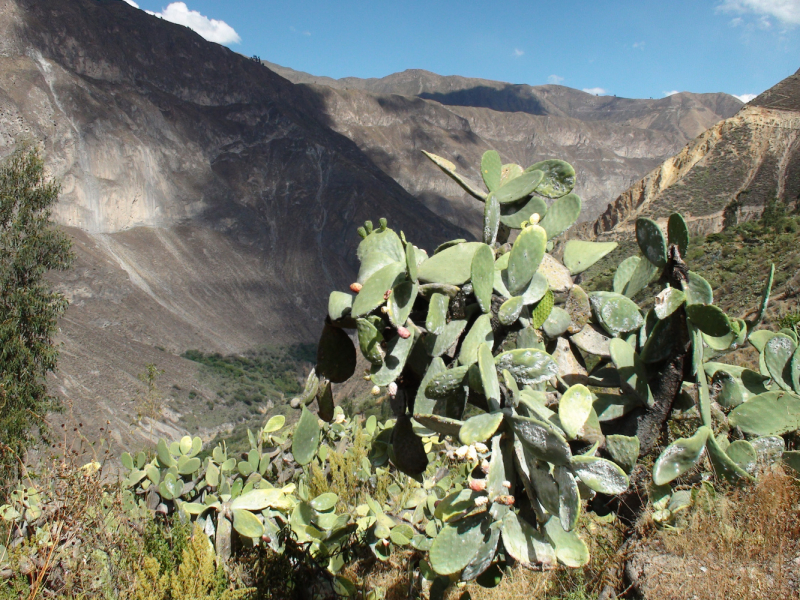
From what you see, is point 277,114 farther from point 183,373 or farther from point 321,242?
point 183,373

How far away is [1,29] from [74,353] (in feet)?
101

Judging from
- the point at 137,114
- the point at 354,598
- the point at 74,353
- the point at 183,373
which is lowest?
the point at 183,373

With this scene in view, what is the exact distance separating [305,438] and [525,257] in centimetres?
89

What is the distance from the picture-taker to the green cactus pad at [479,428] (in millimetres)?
1277

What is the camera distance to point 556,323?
1.77 m

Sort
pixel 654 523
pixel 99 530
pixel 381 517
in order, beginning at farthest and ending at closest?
pixel 381 517 < pixel 99 530 < pixel 654 523

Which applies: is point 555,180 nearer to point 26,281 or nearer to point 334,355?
point 334,355

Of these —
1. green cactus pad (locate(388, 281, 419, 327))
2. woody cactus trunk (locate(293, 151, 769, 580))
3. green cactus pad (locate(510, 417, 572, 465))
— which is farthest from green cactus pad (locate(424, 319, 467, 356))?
green cactus pad (locate(510, 417, 572, 465))

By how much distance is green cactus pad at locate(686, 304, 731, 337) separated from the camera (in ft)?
4.55

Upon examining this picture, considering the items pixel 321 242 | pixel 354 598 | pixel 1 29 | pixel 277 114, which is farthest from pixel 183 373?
pixel 277 114

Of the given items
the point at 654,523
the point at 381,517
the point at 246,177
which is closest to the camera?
the point at 654,523

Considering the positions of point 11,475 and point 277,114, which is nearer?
point 11,475

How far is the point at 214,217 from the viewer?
47.1 metres

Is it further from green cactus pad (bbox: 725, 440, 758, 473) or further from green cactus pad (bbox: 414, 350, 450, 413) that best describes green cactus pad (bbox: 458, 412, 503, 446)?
green cactus pad (bbox: 725, 440, 758, 473)
